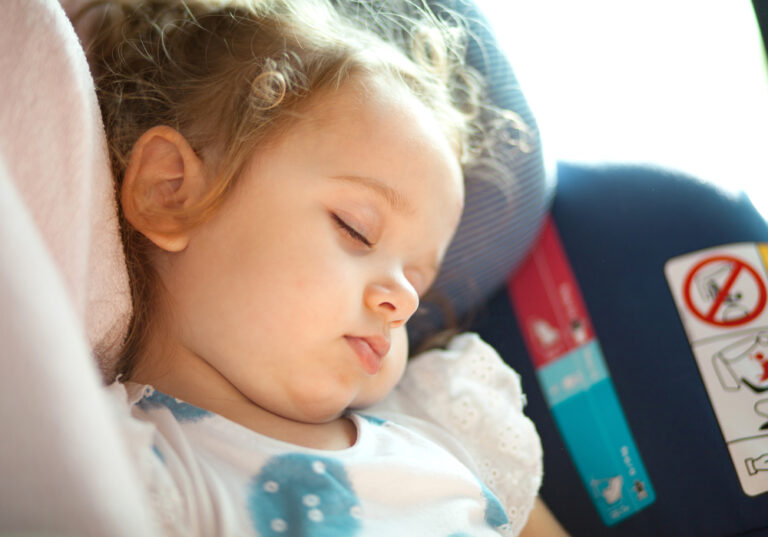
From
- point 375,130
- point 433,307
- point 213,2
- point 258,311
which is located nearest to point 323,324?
point 258,311

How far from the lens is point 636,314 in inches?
37.3

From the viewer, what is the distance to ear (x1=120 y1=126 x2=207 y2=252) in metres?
0.74

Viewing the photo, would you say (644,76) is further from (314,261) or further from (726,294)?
(314,261)

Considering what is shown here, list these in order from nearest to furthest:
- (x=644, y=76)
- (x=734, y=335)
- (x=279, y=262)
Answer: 1. (x=279, y=262)
2. (x=734, y=335)
3. (x=644, y=76)

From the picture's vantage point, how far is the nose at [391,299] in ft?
2.39

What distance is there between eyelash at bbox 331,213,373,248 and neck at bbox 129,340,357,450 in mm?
211

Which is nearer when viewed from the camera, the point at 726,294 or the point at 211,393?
the point at 211,393

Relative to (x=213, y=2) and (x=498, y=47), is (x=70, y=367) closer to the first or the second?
(x=213, y=2)

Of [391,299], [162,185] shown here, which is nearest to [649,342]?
[391,299]

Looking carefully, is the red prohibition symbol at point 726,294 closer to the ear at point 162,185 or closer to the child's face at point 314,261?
the child's face at point 314,261

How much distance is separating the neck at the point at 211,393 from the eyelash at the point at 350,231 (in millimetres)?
211

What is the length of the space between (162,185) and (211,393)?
0.77 ft

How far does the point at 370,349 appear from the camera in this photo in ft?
2.49

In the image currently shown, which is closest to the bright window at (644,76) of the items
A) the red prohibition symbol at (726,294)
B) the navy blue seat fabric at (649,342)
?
the navy blue seat fabric at (649,342)
